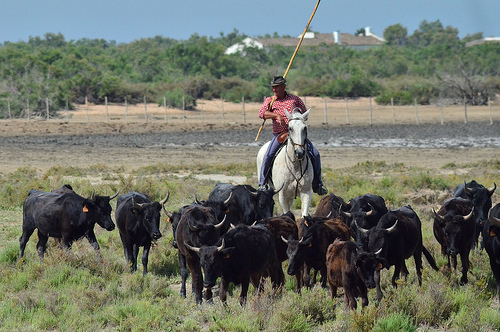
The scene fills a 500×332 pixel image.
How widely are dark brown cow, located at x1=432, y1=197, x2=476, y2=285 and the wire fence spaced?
34.6 metres

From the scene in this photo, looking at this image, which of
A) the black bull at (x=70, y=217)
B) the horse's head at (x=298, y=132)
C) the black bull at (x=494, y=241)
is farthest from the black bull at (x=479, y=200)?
the black bull at (x=70, y=217)

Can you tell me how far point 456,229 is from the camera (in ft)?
35.1

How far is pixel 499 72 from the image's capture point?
75.2 m

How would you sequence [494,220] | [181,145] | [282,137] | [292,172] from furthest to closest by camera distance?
[181,145] → [282,137] → [292,172] → [494,220]

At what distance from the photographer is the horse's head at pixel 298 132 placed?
12618mm

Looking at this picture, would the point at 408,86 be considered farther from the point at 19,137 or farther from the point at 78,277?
the point at 78,277

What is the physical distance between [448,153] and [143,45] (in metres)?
108

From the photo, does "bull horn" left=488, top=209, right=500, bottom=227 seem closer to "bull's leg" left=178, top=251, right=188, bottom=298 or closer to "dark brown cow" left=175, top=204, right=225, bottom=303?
"dark brown cow" left=175, top=204, right=225, bottom=303

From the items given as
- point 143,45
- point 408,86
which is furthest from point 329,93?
point 143,45

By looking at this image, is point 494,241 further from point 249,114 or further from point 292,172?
point 249,114

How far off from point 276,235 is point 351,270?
6.03ft

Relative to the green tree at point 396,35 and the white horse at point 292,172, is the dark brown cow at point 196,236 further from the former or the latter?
the green tree at point 396,35

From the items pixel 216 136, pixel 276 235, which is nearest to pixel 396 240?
pixel 276 235

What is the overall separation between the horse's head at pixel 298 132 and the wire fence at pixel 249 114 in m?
32.7
